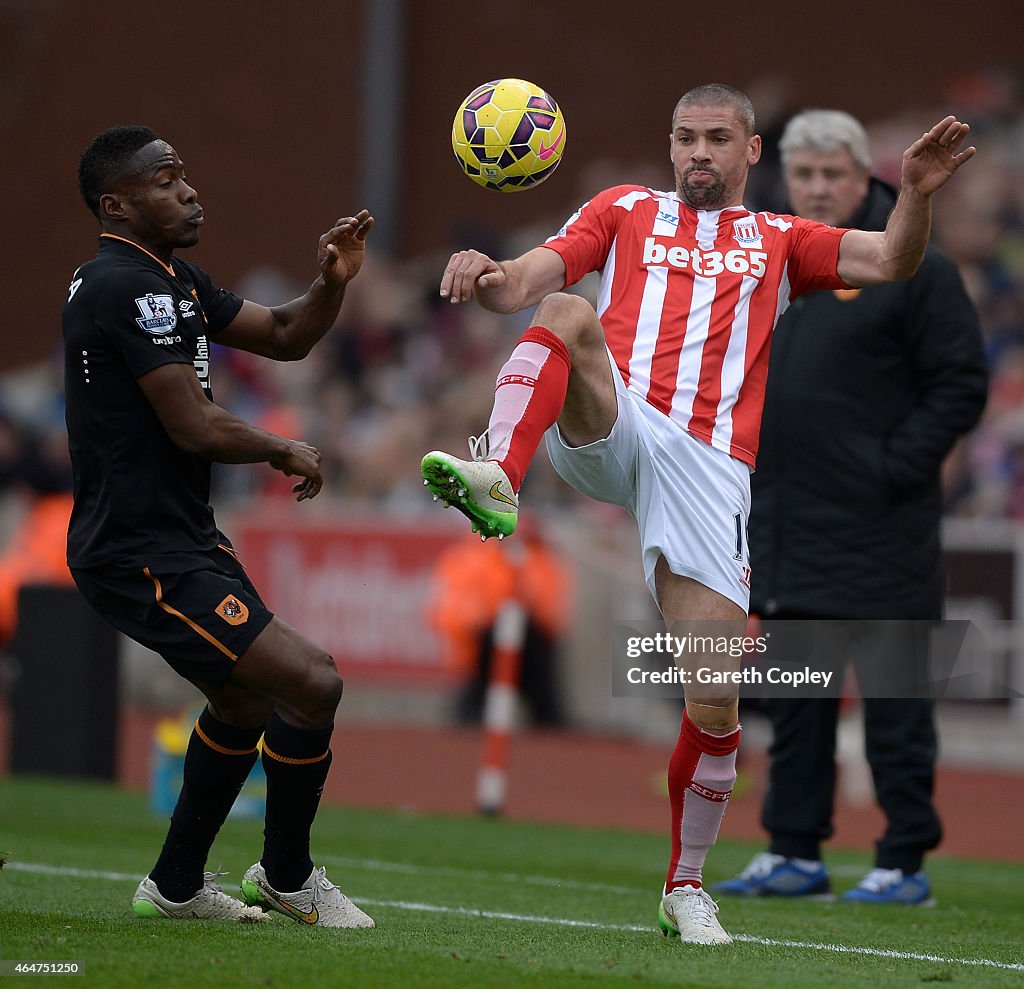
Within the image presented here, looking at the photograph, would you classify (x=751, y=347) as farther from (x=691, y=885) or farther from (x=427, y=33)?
(x=427, y=33)

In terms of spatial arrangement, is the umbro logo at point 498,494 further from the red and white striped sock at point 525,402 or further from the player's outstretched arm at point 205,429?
the player's outstretched arm at point 205,429

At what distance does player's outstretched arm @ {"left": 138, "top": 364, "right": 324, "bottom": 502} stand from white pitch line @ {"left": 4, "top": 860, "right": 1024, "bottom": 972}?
1.83 meters

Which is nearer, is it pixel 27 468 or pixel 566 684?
pixel 566 684

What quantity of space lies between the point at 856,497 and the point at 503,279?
2824 millimetres

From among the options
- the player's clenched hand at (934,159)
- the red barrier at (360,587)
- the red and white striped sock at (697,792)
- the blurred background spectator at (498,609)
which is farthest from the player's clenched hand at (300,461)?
the red barrier at (360,587)

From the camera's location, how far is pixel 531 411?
5047mm

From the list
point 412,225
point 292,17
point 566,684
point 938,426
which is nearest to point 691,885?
point 938,426

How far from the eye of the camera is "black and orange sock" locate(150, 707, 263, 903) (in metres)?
5.38

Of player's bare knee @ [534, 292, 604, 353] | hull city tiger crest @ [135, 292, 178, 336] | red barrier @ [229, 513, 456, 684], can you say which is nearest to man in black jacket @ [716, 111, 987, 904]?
player's bare knee @ [534, 292, 604, 353]

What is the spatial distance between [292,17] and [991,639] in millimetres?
15160

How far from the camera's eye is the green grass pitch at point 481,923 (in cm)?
456

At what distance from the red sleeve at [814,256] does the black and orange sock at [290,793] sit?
211cm

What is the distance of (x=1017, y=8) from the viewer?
1955 centimetres

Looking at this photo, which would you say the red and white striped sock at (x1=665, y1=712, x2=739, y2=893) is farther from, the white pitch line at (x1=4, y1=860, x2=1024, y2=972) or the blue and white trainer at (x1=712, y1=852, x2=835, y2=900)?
the blue and white trainer at (x1=712, y1=852, x2=835, y2=900)
